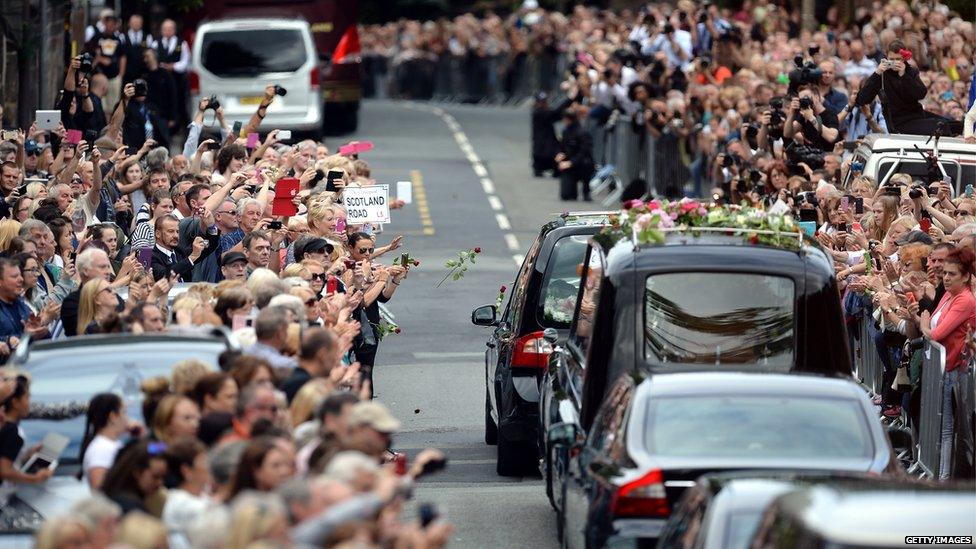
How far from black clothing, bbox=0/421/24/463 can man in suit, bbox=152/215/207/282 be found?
198 inches

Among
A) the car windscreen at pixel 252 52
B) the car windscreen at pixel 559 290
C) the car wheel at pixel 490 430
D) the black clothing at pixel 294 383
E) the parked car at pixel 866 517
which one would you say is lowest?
the car windscreen at pixel 252 52

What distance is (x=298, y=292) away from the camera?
41.4 ft

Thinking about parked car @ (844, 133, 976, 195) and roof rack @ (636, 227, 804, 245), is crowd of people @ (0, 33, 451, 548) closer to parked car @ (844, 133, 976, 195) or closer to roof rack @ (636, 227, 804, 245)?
roof rack @ (636, 227, 804, 245)

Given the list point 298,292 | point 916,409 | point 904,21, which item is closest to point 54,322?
point 298,292

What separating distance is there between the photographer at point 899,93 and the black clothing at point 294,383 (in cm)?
1206

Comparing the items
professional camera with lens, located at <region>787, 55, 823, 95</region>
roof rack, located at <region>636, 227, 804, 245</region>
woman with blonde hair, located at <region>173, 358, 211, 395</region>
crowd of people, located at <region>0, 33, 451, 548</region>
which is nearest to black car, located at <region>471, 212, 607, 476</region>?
crowd of people, located at <region>0, 33, 451, 548</region>

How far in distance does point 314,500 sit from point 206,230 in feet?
28.9

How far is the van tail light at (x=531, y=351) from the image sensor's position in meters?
14.0

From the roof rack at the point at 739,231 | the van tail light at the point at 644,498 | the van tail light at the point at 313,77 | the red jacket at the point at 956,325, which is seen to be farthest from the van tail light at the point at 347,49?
the van tail light at the point at 644,498

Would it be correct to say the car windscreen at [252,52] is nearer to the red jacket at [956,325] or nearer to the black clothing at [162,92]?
the black clothing at [162,92]

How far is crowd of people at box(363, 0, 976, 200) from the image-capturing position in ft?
71.9

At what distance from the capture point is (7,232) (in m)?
14.7

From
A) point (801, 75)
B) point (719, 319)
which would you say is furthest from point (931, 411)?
point (801, 75)

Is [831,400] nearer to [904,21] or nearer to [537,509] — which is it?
[537,509]
